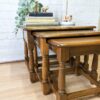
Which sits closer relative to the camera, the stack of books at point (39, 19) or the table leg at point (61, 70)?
the table leg at point (61, 70)

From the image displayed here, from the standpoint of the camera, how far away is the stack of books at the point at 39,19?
6.40 ft

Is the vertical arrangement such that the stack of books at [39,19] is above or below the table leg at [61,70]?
above

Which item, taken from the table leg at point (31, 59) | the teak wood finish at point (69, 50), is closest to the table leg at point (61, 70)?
the teak wood finish at point (69, 50)

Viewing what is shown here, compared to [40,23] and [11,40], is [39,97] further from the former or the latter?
[11,40]

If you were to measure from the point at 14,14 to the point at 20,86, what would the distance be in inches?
44.2

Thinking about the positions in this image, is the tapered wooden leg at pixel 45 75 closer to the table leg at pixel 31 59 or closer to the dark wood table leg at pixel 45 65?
the dark wood table leg at pixel 45 65

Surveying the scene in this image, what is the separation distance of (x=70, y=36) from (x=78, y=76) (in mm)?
713

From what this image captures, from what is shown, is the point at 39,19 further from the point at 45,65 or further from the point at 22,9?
the point at 45,65

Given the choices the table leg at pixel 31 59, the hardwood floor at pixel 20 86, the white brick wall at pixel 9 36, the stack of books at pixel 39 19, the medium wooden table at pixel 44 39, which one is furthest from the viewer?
the white brick wall at pixel 9 36

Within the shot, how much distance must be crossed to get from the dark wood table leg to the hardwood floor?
2.8 inches

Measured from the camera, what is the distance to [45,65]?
1405 millimetres

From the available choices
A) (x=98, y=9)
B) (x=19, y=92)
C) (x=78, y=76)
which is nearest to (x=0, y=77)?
(x=19, y=92)

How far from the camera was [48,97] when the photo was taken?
144 cm

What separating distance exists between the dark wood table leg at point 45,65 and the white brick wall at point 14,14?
1115 mm
